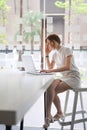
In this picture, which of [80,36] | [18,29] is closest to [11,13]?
[18,29]

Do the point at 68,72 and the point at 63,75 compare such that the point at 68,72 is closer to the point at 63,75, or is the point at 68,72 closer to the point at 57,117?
the point at 63,75

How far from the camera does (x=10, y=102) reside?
947mm

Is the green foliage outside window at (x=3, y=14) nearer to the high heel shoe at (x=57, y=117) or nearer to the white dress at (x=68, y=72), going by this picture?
the white dress at (x=68, y=72)

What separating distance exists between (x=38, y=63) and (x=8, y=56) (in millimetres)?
456

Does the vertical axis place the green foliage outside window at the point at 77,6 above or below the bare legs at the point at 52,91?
above

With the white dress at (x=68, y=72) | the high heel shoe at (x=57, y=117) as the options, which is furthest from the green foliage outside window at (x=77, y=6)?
the high heel shoe at (x=57, y=117)

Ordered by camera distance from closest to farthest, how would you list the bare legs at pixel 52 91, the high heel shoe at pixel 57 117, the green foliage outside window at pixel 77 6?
the bare legs at pixel 52 91, the high heel shoe at pixel 57 117, the green foliage outside window at pixel 77 6

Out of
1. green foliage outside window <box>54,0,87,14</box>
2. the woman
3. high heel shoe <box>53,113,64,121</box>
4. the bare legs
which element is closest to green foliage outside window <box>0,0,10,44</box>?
green foliage outside window <box>54,0,87,14</box>

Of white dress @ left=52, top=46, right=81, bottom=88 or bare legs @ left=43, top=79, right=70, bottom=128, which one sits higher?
white dress @ left=52, top=46, right=81, bottom=88

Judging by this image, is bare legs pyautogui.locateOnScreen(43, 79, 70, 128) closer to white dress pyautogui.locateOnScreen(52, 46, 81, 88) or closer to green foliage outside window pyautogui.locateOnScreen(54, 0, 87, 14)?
white dress pyautogui.locateOnScreen(52, 46, 81, 88)

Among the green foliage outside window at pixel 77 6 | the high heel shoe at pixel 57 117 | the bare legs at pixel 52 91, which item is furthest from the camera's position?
the green foliage outside window at pixel 77 6

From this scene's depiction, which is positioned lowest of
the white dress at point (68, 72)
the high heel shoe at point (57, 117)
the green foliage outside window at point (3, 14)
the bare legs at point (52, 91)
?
the high heel shoe at point (57, 117)

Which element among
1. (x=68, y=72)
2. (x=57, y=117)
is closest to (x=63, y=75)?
(x=68, y=72)

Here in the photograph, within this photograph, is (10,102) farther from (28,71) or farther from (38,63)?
(38,63)
